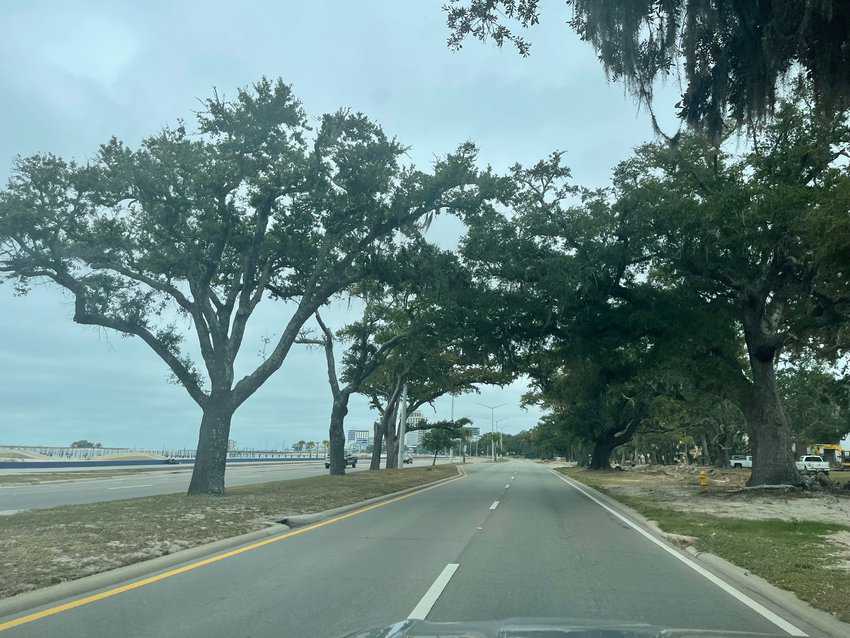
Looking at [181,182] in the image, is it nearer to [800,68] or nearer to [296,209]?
[296,209]

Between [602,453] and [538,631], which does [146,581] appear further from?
[602,453]

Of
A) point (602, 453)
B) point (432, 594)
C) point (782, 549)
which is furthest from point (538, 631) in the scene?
point (602, 453)

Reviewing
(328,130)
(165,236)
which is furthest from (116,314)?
(328,130)

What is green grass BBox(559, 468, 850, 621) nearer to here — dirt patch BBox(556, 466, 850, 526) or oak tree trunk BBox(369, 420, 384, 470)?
dirt patch BBox(556, 466, 850, 526)

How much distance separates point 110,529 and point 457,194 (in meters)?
14.0

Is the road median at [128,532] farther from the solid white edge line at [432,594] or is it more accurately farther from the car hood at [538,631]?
the car hood at [538,631]

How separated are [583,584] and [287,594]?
3639 millimetres

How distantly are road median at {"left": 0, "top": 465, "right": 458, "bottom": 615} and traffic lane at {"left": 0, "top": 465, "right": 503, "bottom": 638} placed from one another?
868mm

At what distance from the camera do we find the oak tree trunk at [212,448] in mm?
20234

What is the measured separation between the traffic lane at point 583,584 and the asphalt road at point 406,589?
0.05 ft

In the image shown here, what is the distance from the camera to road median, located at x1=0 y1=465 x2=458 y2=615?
8.80m

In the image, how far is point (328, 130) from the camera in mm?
20641

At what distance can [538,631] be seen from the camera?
16.4 ft

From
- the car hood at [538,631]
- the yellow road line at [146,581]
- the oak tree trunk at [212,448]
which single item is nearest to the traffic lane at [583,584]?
the car hood at [538,631]
